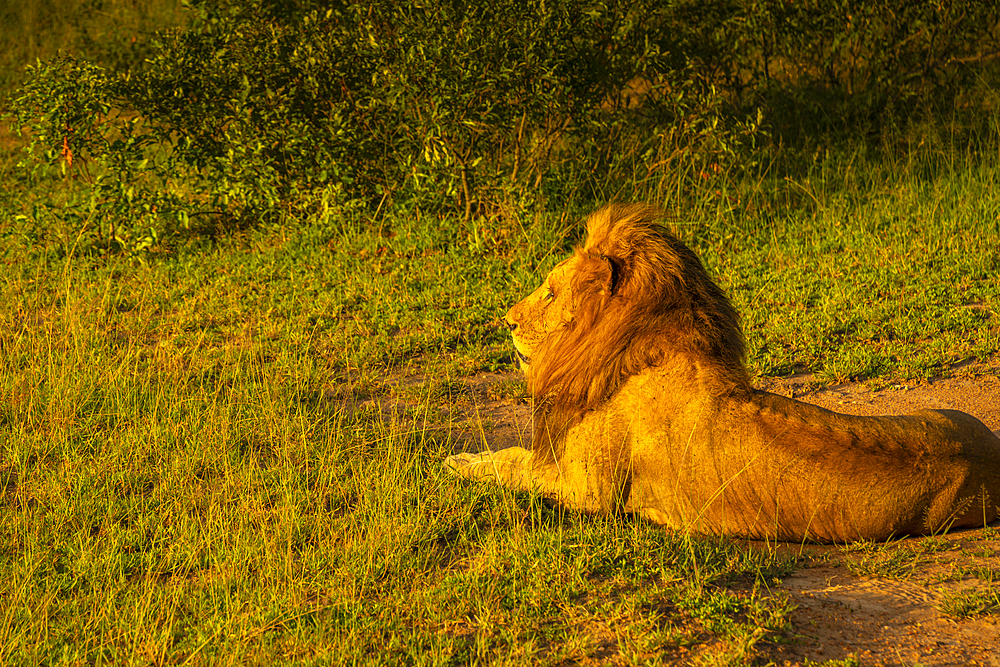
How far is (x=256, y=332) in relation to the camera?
6.40m

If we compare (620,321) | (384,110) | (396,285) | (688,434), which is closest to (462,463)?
(620,321)

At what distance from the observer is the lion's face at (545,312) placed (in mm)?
4075

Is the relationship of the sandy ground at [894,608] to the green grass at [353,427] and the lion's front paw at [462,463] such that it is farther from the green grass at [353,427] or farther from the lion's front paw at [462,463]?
the lion's front paw at [462,463]

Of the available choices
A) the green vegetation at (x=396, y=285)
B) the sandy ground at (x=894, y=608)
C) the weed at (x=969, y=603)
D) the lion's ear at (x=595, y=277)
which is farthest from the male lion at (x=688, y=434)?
the weed at (x=969, y=603)

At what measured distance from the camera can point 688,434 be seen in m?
3.65

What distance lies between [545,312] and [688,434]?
855mm

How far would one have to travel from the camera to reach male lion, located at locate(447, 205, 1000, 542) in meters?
3.50

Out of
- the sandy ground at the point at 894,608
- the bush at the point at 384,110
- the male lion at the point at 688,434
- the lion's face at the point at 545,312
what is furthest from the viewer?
the bush at the point at 384,110

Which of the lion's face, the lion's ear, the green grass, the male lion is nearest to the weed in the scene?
the green grass

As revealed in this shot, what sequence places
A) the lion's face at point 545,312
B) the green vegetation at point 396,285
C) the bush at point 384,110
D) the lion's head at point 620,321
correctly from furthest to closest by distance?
the bush at point 384,110, the lion's face at point 545,312, the lion's head at point 620,321, the green vegetation at point 396,285

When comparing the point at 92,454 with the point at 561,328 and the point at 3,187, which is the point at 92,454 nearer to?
the point at 561,328

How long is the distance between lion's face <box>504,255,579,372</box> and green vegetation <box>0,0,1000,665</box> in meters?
0.70

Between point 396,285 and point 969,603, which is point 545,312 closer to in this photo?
point 969,603

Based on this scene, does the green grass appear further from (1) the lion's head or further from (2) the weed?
(1) the lion's head
